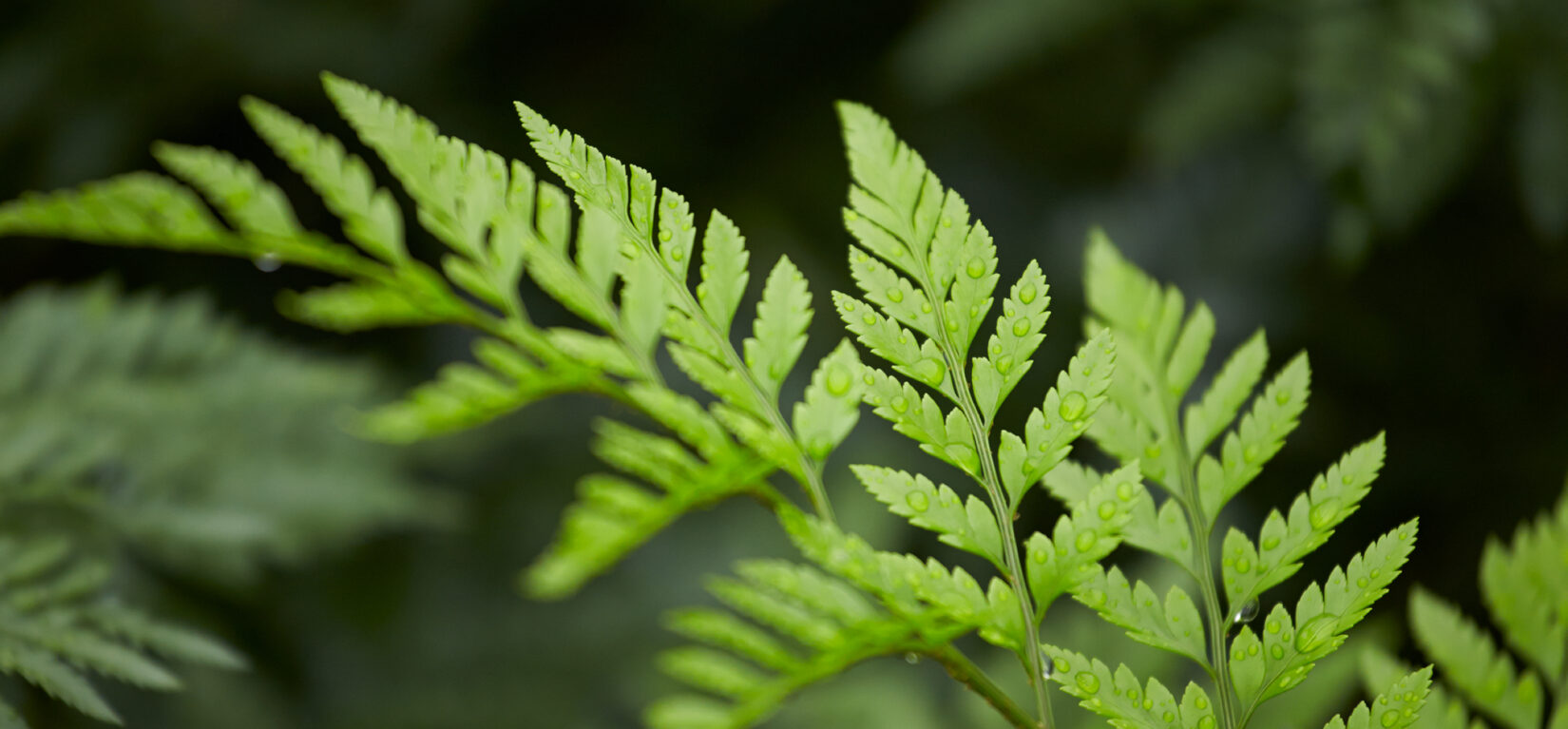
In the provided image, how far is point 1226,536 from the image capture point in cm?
29

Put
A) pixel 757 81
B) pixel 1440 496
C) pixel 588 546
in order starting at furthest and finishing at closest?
pixel 757 81
pixel 1440 496
pixel 588 546

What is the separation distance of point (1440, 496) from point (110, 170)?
1.70m

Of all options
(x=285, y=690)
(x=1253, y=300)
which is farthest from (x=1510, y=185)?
(x=285, y=690)

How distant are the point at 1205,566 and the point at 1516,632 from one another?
165 mm

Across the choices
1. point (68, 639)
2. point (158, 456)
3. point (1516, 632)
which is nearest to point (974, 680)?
point (1516, 632)

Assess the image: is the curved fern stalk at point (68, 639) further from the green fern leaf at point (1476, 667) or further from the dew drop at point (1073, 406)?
the green fern leaf at point (1476, 667)

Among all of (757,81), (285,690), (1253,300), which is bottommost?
(285,690)

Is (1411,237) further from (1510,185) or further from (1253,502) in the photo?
(1253,502)

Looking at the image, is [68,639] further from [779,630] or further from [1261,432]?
[1261,432]

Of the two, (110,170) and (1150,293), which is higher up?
(110,170)

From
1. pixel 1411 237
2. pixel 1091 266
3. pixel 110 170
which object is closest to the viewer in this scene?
pixel 1091 266

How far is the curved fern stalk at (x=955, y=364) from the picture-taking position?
26 centimetres

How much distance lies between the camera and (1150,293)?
0.39 m

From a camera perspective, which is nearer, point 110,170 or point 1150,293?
point 1150,293
